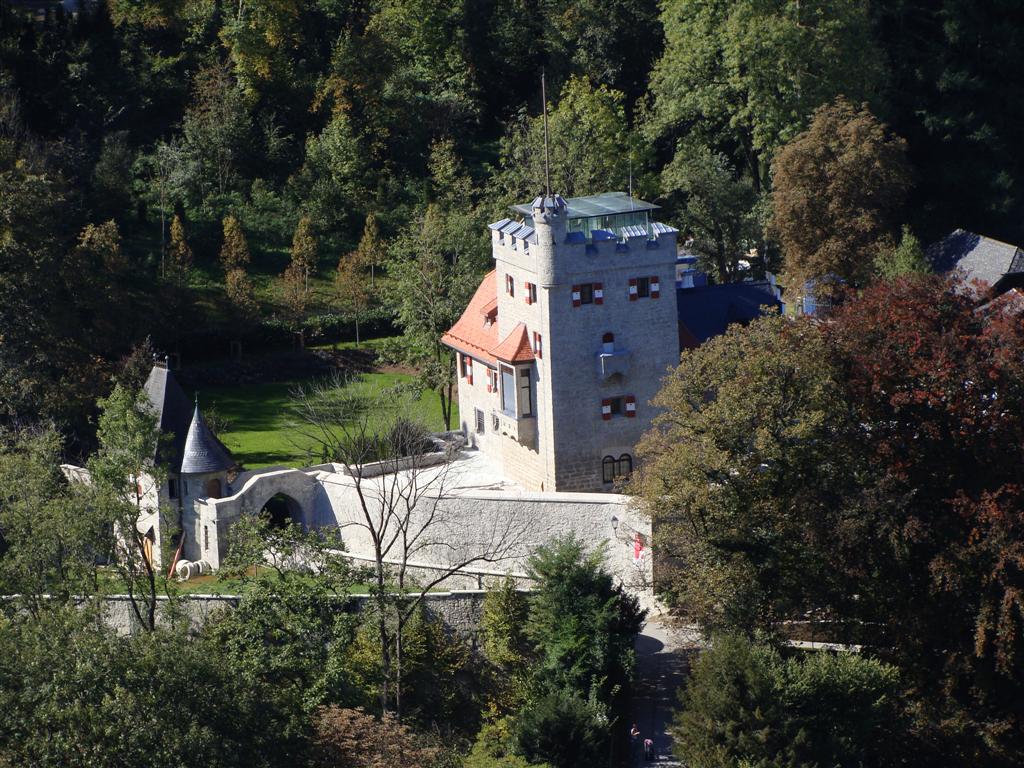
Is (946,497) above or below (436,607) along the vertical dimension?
above

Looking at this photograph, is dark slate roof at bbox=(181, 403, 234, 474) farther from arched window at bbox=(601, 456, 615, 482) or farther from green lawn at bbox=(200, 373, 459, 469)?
arched window at bbox=(601, 456, 615, 482)

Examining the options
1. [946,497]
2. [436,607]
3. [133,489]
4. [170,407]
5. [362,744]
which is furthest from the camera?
[170,407]

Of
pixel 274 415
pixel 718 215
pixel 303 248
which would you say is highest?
pixel 718 215

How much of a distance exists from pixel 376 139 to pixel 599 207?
98.1ft

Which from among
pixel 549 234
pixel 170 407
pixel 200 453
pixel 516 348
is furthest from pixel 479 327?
pixel 170 407

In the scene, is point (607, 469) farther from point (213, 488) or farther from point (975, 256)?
point (975, 256)

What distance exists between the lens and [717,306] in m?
58.1

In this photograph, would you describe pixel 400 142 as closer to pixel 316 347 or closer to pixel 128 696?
pixel 316 347

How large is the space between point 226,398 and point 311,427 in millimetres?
6444

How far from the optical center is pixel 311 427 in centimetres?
5862

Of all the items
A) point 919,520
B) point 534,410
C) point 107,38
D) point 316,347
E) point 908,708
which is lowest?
point 908,708

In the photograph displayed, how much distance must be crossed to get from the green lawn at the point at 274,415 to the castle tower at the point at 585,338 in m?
→ 5.93

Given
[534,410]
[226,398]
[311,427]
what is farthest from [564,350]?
[226,398]

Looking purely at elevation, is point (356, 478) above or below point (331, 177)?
below
